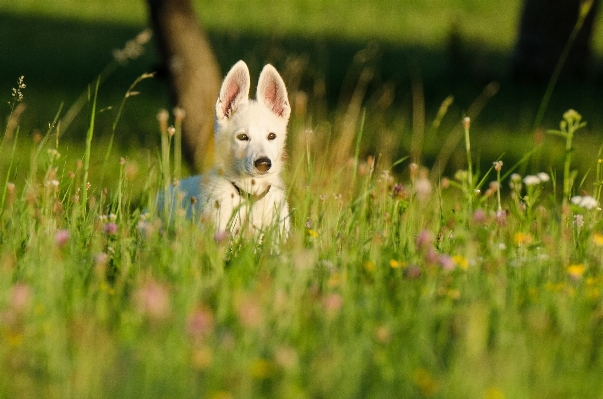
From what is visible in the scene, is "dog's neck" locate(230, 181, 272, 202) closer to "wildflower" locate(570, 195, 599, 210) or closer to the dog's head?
the dog's head

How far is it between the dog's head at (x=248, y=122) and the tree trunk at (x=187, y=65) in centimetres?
404

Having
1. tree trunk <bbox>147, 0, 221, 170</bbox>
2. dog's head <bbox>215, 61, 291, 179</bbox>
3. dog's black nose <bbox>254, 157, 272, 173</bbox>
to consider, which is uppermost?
tree trunk <bbox>147, 0, 221, 170</bbox>

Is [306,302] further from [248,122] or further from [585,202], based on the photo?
[248,122]

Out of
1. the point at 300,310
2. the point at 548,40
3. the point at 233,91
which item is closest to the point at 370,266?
the point at 300,310

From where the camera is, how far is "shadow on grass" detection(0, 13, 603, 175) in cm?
1313

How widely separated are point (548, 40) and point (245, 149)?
39.2 feet

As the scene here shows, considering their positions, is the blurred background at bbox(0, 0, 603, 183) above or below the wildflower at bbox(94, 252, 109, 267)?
above

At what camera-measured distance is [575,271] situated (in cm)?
350

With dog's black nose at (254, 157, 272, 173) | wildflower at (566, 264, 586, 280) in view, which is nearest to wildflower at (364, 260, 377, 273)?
wildflower at (566, 264, 586, 280)

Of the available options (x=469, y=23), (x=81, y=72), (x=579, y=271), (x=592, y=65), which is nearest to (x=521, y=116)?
(x=592, y=65)

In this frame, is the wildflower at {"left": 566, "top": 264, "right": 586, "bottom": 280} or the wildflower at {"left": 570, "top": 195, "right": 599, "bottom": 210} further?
the wildflower at {"left": 570, "top": 195, "right": 599, "bottom": 210}

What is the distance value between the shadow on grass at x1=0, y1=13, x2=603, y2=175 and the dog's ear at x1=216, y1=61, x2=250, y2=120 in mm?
4665

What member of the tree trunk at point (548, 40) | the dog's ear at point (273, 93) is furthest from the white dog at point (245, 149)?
the tree trunk at point (548, 40)

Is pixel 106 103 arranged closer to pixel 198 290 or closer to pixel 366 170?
pixel 366 170
